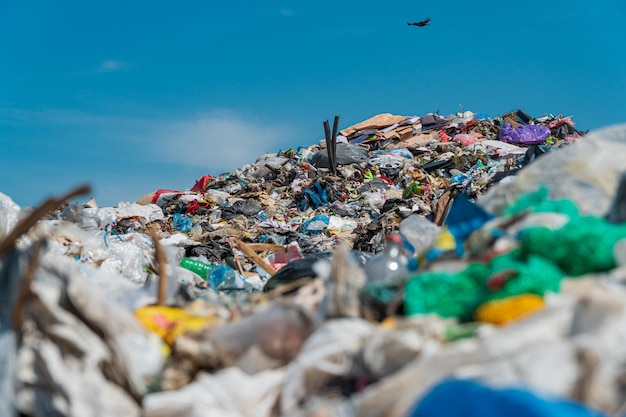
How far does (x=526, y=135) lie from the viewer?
15938mm

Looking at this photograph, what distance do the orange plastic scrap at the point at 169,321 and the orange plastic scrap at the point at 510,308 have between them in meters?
0.88

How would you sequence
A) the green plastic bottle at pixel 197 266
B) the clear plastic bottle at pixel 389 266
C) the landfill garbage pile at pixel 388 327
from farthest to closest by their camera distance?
the green plastic bottle at pixel 197 266 → the clear plastic bottle at pixel 389 266 → the landfill garbage pile at pixel 388 327

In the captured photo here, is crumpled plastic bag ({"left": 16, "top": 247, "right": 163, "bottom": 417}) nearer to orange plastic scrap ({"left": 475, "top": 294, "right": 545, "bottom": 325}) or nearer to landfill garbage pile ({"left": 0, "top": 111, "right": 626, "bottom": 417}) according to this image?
landfill garbage pile ({"left": 0, "top": 111, "right": 626, "bottom": 417})

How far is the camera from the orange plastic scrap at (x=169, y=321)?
223 cm

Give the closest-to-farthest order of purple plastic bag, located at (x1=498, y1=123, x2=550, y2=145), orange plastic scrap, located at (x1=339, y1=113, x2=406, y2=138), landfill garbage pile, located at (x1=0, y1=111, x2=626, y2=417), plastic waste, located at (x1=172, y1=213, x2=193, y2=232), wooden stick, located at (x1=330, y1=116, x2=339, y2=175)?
1. landfill garbage pile, located at (x1=0, y1=111, x2=626, y2=417)
2. plastic waste, located at (x1=172, y1=213, x2=193, y2=232)
3. wooden stick, located at (x1=330, y1=116, x2=339, y2=175)
4. purple plastic bag, located at (x1=498, y1=123, x2=550, y2=145)
5. orange plastic scrap, located at (x1=339, y1=113, x2=406, y2=138)

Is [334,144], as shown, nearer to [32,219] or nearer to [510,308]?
[32,219]

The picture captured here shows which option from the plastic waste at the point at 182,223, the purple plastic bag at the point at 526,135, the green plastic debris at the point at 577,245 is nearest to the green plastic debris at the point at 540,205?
the green plastic debris at the point at 577,245

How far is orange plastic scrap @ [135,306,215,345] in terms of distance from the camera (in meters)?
2.23

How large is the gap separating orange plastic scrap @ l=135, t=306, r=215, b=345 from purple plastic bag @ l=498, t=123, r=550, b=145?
47.2 ft

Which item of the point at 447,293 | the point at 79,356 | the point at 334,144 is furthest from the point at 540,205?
the point at 334,144

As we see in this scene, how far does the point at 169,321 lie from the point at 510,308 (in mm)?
1136

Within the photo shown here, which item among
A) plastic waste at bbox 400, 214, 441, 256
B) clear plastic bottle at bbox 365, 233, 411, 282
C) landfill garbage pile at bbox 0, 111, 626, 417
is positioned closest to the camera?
landfill garbage pile at bbox 0, 111, 626, 417

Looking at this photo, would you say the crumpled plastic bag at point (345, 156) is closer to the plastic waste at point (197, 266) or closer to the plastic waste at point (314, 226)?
the plastic waste at point (314, 226)

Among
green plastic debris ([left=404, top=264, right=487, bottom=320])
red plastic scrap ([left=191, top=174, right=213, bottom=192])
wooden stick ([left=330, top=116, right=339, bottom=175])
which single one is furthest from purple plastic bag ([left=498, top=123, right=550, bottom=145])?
green plastic debris ([left=404, top=264, right=487, bottom=320])
